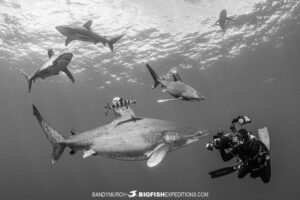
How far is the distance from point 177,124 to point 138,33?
20.1 meters

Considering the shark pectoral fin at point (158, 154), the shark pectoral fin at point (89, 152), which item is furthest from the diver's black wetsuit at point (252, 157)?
the shark pectoral fin at point (89, 152)

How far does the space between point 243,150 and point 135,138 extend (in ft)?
7.51

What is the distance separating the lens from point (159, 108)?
61219 mm

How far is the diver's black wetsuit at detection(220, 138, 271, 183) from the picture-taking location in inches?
224

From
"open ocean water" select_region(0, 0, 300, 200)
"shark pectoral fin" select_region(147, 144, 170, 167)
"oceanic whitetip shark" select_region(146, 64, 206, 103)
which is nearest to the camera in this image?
"shark pectoral fin" select_region(147, 144, 170, 167)

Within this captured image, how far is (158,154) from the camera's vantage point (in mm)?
4512

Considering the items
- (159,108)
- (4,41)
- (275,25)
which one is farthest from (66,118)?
(275,25)

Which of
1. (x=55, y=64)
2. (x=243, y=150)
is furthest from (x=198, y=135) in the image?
(x=55, y=64)

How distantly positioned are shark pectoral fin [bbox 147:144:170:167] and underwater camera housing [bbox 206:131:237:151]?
53.2 inches

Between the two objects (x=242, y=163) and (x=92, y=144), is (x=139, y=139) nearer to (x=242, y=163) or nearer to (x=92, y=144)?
(x=92, y=144)

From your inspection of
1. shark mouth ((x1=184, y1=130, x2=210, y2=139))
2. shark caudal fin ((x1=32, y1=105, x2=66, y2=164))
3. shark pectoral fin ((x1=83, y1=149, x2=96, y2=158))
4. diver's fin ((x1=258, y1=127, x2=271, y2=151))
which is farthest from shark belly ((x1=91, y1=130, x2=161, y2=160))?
diver's fin ((x1=258, y1=127, x2=271, y2=151))

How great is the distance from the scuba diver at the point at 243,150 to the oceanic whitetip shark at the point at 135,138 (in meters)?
0.80

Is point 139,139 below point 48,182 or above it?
above

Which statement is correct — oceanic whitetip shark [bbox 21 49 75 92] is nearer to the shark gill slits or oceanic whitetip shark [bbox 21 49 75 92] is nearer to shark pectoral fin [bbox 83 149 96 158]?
shark pectoral fin [bbox 83 149 96 158]
